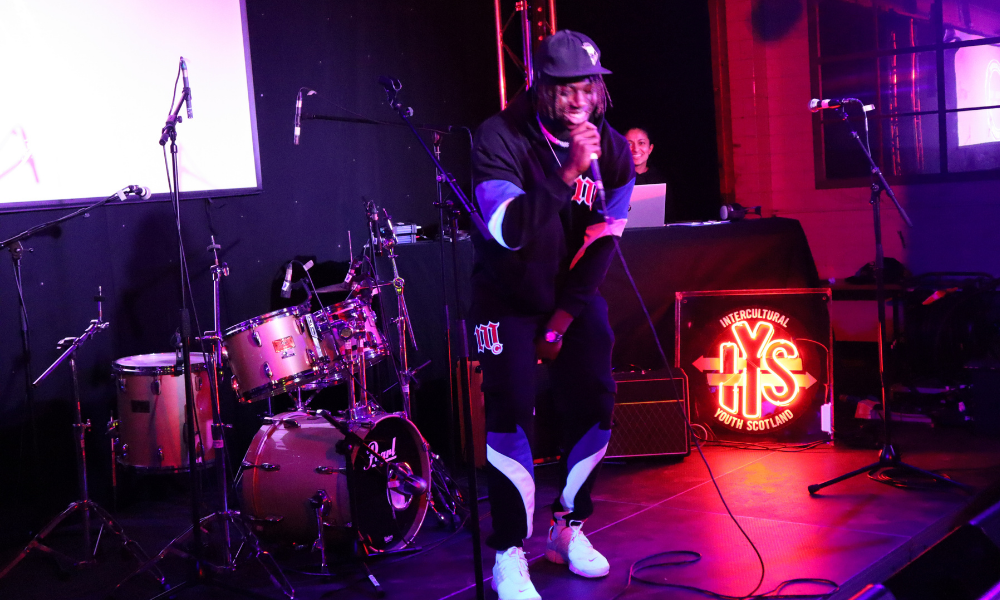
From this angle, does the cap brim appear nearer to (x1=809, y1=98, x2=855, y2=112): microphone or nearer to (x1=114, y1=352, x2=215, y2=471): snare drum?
(x1=809, y1=98, x2=855, y2=112): microphone

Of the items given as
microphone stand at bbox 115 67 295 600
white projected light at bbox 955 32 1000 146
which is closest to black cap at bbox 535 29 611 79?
microphone stand at bbox 115 67 295 600

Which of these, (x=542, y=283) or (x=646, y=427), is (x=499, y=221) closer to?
(x=542, y=283)

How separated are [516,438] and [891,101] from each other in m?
5.87

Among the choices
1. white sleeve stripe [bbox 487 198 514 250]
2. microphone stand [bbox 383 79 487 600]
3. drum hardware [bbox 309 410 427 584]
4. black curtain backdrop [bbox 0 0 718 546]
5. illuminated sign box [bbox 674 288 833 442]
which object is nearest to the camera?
microphone stand [bbox 383 79 487 600]

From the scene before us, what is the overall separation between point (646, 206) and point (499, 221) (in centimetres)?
296

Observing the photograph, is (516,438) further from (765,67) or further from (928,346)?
(765,67)

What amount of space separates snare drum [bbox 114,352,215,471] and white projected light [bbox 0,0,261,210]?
1047mm

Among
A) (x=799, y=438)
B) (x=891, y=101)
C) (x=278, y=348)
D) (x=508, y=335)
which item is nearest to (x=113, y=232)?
(x=278, y=348)

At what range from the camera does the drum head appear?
3.57m

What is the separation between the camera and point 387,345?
4031 mm

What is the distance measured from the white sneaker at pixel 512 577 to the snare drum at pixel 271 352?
4.11ft

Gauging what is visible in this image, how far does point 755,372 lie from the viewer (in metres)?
5.09

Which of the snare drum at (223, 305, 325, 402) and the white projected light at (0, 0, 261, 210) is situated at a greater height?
the white projected light at (0, 0, 261, 210)

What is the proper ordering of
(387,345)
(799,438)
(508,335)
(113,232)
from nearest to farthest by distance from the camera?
(508,335), (387,345), (113,232), (799,438)
